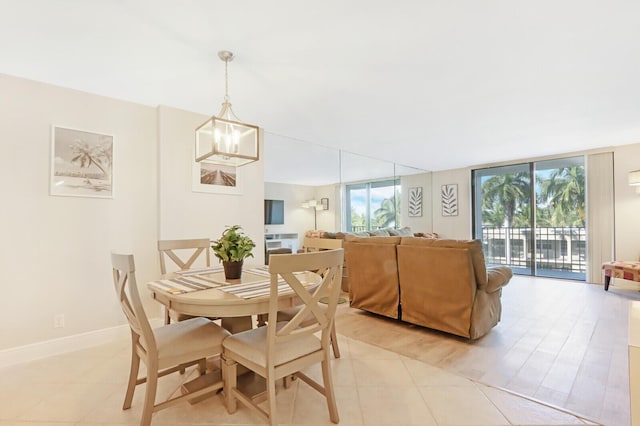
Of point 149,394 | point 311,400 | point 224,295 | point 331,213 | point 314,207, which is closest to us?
point 149,394

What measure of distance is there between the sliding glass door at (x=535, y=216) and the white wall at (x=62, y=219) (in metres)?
6.52

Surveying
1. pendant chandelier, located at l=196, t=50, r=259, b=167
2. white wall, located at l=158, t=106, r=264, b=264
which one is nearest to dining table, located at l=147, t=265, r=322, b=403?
pendant chandelier, located at l=196, t=50, r=259, b=167

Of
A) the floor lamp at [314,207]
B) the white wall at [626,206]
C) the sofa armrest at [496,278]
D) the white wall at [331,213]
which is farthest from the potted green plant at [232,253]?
the white wall at [626,206]

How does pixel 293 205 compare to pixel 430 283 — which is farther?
pixel 293 205

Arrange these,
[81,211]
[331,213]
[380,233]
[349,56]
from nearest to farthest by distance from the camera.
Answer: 1. [349,56]
2. [81,211]
3. [380,233]
4. [331,213]

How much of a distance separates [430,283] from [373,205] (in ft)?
12.2

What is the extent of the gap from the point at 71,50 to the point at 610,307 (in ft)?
19.9

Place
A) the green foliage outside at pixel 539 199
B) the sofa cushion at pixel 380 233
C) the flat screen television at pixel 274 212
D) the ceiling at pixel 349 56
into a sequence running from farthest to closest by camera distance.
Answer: the flat screen television at pixel 274 212
the green foliage outside at pixel 539 199
the sofa cushion at pixel 380 233
the ceiling at pixel 349 56

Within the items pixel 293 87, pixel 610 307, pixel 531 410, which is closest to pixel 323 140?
pixel 293 87

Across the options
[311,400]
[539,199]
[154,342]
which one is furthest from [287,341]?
[539,199]

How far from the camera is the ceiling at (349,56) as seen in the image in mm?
1812

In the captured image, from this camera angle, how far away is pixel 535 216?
6.00 meters

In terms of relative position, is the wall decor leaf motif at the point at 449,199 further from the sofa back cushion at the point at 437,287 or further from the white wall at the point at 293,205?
the sofa back cushion at the point at 437,287

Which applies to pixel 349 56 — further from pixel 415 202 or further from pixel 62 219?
pixel 415 202
